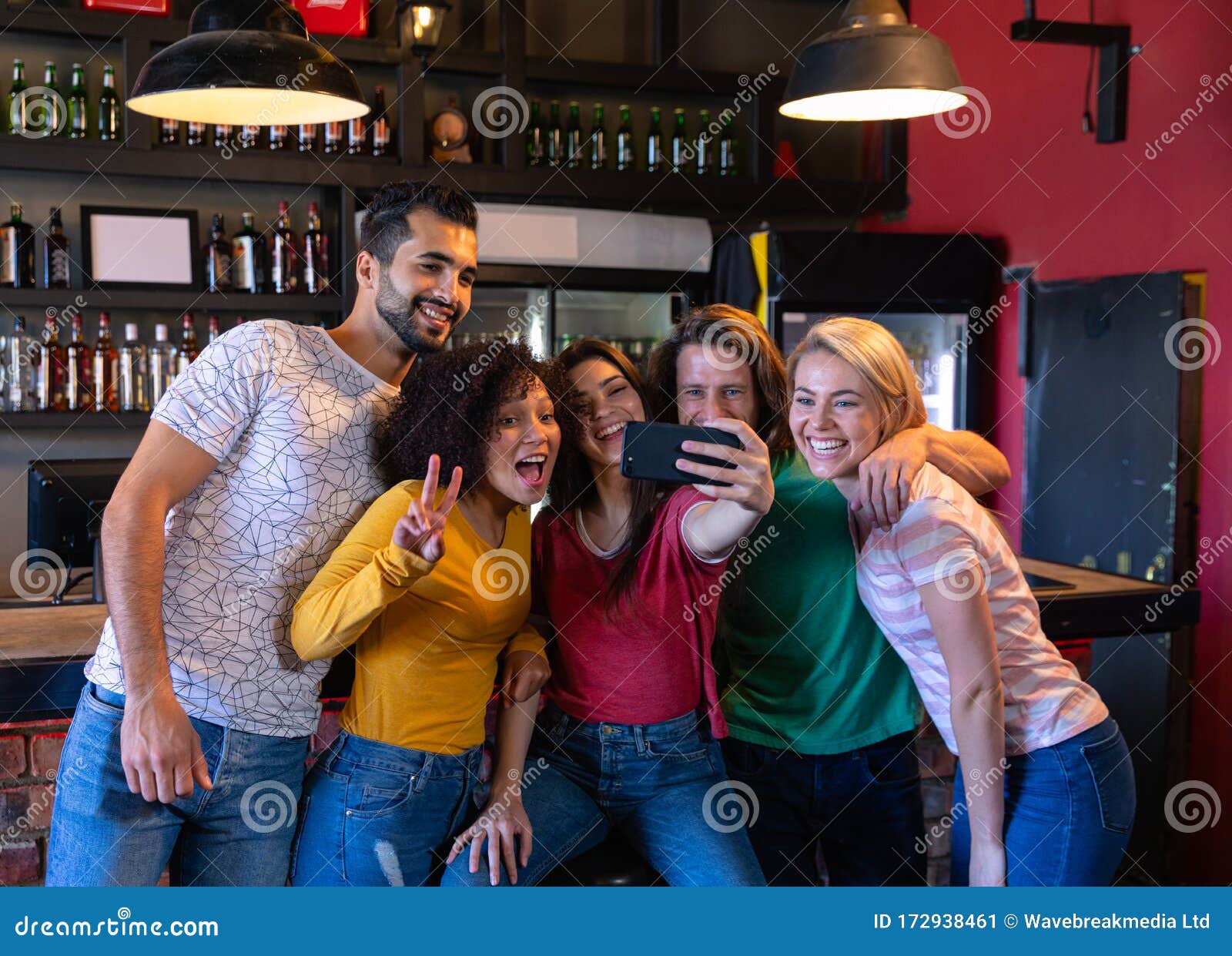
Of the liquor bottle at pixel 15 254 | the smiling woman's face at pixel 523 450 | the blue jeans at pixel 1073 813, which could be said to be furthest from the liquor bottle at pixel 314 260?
the blue jeans at pixel 1073 813

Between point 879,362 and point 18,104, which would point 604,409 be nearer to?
point 879,362

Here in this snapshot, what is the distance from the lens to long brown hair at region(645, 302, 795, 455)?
6.00ft

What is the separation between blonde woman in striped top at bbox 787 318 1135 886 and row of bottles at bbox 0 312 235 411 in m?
2.85

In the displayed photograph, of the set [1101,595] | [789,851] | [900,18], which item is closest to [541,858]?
[789,851]

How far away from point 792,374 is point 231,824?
3.40 feet

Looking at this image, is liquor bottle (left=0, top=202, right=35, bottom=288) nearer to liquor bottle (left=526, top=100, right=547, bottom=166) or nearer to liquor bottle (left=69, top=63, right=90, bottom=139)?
liquor bottle (left=69, top=63, right=90, bottom=139)

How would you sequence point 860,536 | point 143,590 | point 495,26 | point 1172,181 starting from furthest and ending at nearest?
point 495,26
point 1172,181
point 860,536
point 143,590

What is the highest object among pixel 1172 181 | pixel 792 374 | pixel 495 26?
pixel 495 26

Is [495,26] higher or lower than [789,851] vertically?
higher

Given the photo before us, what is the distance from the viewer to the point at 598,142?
444cm

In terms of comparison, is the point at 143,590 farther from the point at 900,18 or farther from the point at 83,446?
the point at 83,446

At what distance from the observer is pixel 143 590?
158 centimetres

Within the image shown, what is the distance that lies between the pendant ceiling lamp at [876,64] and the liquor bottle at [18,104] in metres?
2.74

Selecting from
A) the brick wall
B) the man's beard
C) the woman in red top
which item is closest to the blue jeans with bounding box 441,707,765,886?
the woman in red top
